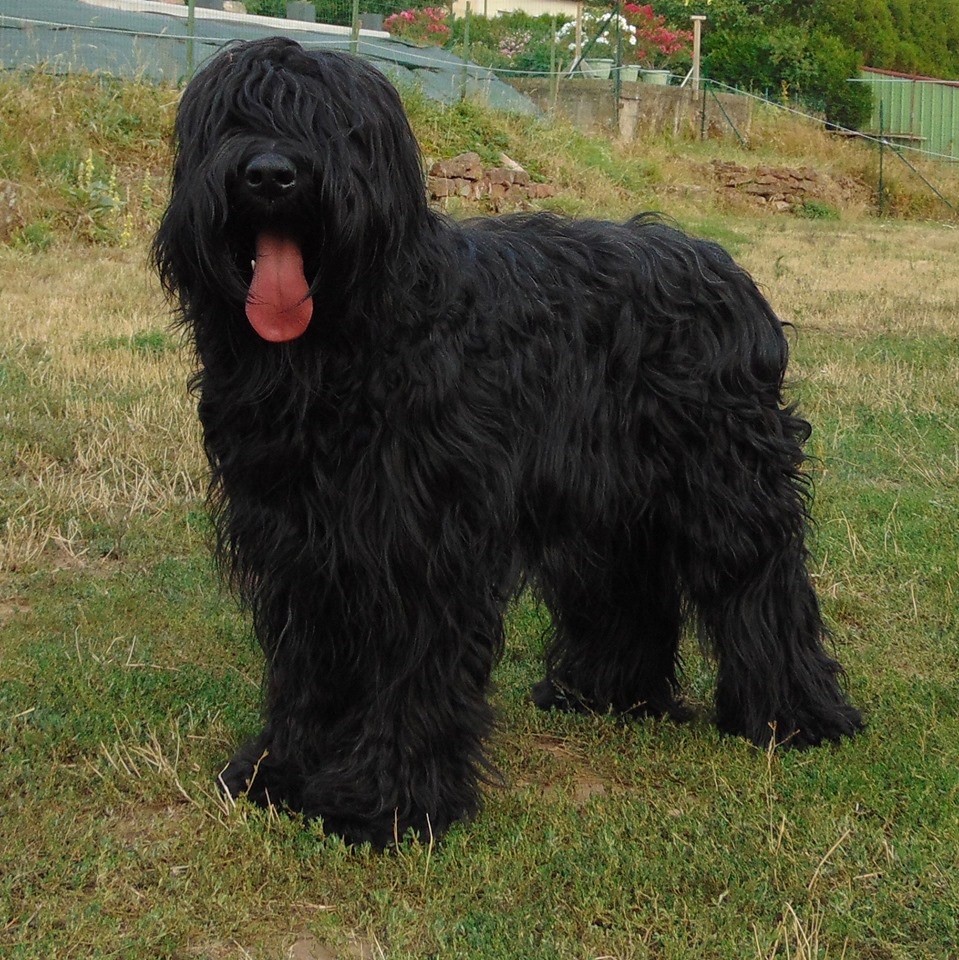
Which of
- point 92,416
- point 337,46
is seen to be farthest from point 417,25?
point 92,416

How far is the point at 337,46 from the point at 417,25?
13.6 feet

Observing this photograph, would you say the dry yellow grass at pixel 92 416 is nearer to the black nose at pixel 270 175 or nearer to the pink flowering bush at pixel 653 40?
the black nose at pixel 270 175

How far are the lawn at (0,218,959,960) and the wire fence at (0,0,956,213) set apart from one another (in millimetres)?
→ 6614

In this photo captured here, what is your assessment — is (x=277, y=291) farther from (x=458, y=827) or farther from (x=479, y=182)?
(x=479, y=182)

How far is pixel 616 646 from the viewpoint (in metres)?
4.77

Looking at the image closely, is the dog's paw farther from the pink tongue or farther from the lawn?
the pink tongue

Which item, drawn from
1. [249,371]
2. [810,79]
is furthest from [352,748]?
[810,79]

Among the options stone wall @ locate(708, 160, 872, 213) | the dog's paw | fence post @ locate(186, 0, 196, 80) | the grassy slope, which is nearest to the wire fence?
fence post @ locate(186, 0, 196, 80)

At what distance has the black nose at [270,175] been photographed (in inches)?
120

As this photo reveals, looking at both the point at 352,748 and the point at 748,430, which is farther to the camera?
the point at 748,430

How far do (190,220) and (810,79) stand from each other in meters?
31.3

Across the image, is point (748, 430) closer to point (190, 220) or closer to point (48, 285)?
point (190, 220)

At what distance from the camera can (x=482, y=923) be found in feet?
10.9

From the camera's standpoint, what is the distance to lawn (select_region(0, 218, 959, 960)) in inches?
131
